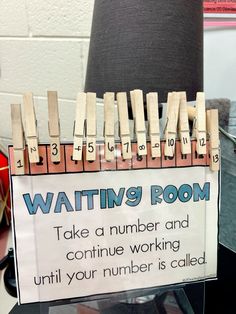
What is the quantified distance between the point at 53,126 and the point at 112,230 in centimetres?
16

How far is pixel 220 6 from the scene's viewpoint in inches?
38.3

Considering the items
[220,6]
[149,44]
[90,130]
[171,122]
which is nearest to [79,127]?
[90,130]

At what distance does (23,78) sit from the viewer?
123 centimetres

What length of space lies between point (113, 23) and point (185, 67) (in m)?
0.14

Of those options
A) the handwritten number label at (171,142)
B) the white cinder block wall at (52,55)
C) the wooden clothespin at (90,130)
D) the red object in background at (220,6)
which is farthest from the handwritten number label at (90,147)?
the red object in background at (220,6)

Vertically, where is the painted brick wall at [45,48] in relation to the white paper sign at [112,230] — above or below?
above

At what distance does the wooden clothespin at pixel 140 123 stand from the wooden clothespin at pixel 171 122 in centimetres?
3

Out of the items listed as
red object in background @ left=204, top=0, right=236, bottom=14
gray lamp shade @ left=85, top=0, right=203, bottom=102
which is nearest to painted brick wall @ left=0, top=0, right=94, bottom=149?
red object in background @ left=204, top=0, right=236, bottom=14

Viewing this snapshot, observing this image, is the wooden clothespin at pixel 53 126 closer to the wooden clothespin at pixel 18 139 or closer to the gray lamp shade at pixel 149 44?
the wooden clothespin at pixel 18 139

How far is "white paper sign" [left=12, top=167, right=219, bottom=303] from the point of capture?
1.53ft

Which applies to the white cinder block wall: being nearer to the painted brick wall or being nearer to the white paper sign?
the painted brick wall

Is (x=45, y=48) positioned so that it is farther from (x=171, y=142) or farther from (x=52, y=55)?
(x=171, y=142)

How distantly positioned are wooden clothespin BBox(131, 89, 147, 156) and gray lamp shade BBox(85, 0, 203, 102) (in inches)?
5.6

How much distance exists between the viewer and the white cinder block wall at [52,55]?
1.02m
